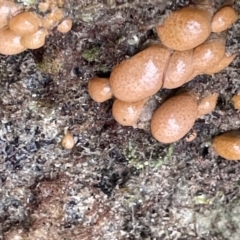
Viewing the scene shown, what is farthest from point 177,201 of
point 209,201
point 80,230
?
point 80,230

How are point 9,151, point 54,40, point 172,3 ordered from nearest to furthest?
1. point 172,3
2. point 54,40
3. point 9,151

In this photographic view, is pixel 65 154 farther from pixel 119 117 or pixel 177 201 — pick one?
pixel 177 201

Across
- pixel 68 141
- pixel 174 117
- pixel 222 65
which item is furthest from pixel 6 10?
pixel 222 65

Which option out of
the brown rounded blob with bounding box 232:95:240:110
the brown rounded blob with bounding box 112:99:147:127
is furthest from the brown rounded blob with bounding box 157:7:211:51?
the brown rounded blob with bounding box 232:95:240:110

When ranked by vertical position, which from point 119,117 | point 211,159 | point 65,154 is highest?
point 119,117

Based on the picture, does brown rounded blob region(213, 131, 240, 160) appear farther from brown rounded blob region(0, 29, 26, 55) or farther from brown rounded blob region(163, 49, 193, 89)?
brown rounded blob region(0, 29, 26, 55)

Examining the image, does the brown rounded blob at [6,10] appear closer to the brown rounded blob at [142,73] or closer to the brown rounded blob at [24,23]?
the brown rounded blob at [24,23]
